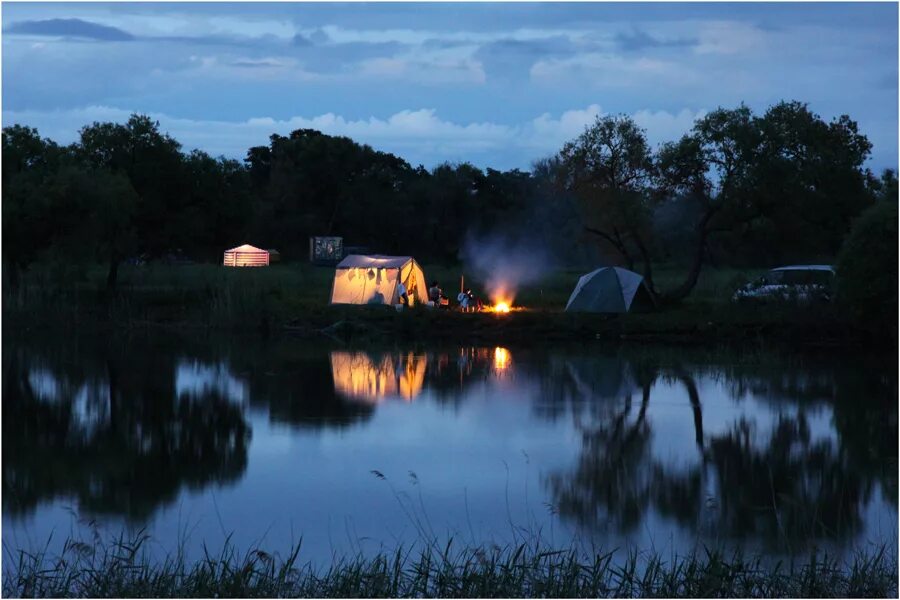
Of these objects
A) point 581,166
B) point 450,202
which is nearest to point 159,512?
point 581,166

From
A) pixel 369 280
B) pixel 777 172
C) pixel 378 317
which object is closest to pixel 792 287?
pixel 777 172

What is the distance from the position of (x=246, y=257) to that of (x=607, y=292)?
909 inches

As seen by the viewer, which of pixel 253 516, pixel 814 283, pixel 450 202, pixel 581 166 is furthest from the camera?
pixel 450 202

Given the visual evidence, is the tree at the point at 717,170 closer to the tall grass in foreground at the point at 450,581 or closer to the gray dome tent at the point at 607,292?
the gray dome tent at the point at 607,292

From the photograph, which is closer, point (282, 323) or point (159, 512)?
point (159, 512)

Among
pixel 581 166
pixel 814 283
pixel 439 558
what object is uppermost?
pixel 581 166

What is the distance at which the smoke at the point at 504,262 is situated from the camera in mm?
36844

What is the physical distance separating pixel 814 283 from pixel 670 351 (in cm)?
485

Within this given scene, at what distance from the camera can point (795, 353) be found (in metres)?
27.9

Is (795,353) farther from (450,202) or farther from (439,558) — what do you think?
(450,202)

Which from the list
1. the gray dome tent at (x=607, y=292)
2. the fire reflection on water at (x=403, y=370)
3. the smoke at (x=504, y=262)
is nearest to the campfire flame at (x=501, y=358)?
the fire reflection on water at (x=403, y=370)

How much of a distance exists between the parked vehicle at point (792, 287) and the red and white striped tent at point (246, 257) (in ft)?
80.2

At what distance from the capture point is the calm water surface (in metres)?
11.5

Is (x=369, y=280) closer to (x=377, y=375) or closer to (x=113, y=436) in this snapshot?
(x=377, y=375)
